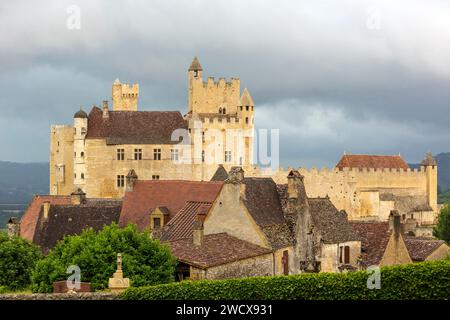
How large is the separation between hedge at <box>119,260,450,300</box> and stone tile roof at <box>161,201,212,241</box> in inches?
673

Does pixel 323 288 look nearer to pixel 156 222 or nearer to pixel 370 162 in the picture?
pixel 156 222

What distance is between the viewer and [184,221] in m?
53.5

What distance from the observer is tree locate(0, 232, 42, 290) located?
47.8m

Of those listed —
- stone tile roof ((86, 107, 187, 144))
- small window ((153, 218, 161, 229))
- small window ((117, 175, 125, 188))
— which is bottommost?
small window ((153, 218, 161, 229))

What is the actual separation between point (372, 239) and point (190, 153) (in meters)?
41.9

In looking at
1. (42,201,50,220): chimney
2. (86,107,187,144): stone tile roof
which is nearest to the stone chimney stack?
(42,201,50,220): chimney

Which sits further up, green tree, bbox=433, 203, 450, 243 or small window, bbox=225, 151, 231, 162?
small window, bbox=225, 151, 231, 162

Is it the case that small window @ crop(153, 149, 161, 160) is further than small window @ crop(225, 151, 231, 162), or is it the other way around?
small window @ crop(225, 151, 231, 162)

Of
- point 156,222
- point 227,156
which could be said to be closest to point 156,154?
point 227,156

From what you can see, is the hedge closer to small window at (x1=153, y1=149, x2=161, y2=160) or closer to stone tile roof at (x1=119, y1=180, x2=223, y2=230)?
stone tile roof at (x1=119, y1=180, x2=223, y2=230)

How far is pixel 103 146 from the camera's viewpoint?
319 ft
